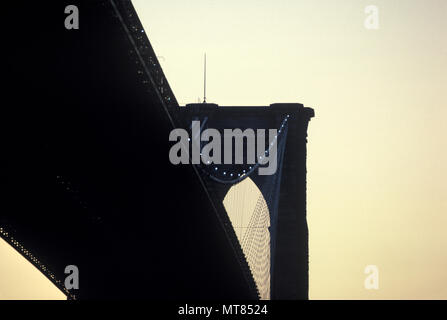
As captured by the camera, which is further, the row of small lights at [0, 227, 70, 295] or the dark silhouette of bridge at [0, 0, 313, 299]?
the row of small lights at [0, 227, 70, 295]

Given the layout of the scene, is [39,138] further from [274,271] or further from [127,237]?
[274,271]

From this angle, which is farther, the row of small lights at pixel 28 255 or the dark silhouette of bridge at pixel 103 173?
the row of small lights at pixel 28 255

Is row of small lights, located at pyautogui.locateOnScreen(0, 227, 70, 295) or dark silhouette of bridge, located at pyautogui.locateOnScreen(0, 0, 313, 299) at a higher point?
dark silhouette of bridge, located at pyautogui.locateOnScreen(0, 0, 313, 299)

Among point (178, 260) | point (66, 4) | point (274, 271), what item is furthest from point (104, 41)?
point (274, 271)

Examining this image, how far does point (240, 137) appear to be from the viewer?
40.2 meters

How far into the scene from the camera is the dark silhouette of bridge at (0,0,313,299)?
21484 mm

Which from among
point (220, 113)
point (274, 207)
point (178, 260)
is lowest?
point (178, 260)

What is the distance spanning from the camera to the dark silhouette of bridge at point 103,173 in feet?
70.5

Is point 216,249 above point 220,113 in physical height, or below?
below

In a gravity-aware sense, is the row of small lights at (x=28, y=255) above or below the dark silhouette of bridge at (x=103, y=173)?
below

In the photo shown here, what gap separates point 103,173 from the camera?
26469mm

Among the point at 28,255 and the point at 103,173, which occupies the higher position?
the point at 103,173

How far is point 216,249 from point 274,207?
8.64 meters

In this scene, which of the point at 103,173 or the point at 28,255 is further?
the point at 28,255
